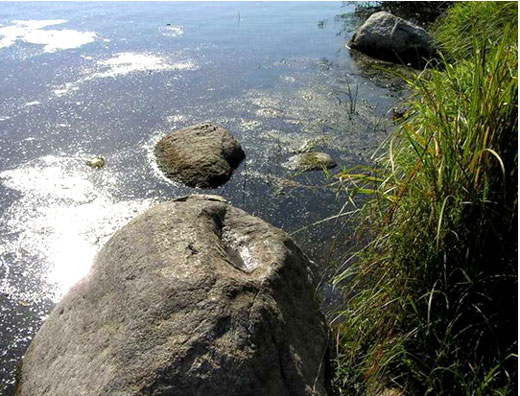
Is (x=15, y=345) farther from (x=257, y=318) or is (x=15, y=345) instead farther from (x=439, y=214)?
(x=439, y=214)

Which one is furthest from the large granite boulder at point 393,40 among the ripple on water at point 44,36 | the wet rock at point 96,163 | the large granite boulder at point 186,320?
the large granite boulder at point 186,320

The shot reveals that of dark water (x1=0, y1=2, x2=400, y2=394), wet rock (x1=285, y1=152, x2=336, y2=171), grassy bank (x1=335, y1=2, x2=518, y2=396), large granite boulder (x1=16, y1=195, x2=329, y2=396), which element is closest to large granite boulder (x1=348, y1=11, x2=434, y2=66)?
dark water (x1=0, y1=2, x2=400, y2=394)

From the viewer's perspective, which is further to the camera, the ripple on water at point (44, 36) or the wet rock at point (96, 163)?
the ripple on water at point (44, 36)

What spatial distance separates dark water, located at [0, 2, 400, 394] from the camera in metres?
5.52

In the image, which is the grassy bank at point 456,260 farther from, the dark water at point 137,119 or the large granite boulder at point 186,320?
the dark water at point 137,119

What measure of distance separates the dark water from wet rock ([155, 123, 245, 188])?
182 mm

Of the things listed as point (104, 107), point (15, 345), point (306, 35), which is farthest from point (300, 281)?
point (306, 35)

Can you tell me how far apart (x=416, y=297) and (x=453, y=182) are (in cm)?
76

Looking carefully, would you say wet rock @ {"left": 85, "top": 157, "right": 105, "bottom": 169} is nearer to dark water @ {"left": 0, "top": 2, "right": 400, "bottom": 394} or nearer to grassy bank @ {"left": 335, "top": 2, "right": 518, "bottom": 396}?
dark water @ {"left": 0, "top": 2, "right": 400, "bottom": 394}

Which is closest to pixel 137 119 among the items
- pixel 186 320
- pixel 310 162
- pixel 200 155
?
pixel 200 155

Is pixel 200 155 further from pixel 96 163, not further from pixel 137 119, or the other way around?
pixel 137 119

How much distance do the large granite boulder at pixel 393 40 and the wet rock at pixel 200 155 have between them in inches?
216

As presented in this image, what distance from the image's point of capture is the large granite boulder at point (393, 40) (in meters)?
11.2

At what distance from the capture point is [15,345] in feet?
13.9
